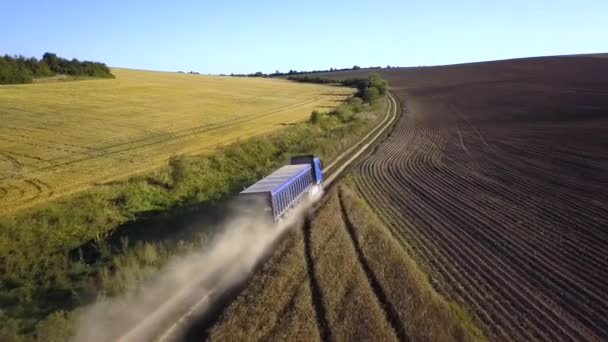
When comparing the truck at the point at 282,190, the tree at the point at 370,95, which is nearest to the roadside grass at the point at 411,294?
the truck at the point at 282,190

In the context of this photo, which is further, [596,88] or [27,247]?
[596,88]

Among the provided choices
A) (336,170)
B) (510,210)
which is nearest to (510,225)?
(510,210)

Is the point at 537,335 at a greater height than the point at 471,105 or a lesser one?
greater

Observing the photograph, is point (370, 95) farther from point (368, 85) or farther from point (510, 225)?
point (510, 225)

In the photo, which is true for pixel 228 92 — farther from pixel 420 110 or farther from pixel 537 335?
pixel 537 335

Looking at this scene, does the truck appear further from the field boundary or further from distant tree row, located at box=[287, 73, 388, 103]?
distant tree row, located at box=[287, 73, 388, 103]

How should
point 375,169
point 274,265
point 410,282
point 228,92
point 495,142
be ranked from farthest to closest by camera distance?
1. point 228,92
2. point 495,142
3. point 375,169
4. point 274,265
5. point 410,282

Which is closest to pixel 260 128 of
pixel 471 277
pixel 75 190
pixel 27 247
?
pixel 75 190
